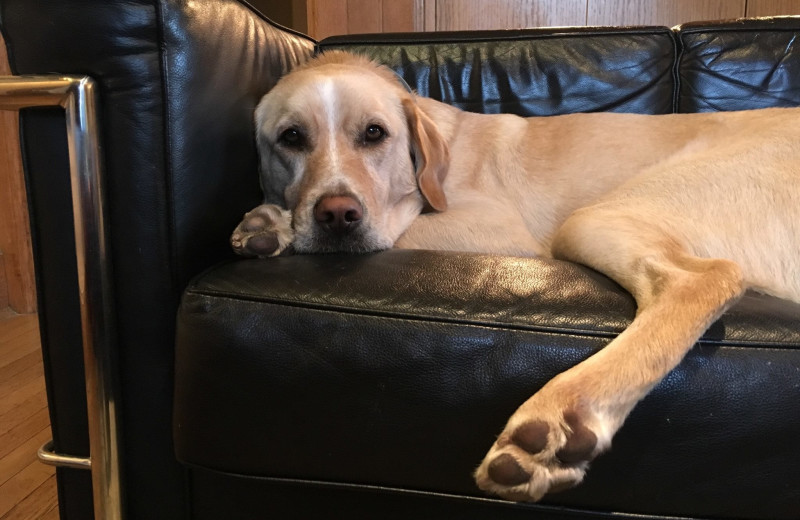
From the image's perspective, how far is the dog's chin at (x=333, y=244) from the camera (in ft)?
4.00

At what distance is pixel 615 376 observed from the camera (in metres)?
0.78

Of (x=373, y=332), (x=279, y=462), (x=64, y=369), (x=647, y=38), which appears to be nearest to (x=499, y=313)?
(x=373, y=332)

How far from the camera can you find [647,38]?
1.88 meters

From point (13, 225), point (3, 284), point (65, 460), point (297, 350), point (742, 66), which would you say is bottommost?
point (3, 284)

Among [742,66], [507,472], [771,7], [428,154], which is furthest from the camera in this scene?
[771,7]

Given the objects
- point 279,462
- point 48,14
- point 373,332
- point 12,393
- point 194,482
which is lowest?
point 12,393

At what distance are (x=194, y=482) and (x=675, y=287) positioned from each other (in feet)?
2.98

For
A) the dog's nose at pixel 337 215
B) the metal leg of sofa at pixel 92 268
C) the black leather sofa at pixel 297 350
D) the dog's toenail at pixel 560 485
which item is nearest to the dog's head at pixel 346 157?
the dog's nose at pixel 337 215

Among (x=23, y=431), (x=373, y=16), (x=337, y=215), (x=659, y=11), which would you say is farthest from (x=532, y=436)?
(x=659, y=11)

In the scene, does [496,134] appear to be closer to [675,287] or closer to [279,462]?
[675,287]

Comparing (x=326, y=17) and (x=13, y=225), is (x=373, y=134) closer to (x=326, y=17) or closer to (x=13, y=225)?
(x=326, y=17)

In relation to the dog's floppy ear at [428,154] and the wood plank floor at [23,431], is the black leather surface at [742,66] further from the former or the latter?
the wood plank floor at [23,431]

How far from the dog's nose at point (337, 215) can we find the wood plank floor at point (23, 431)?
3.07 feet

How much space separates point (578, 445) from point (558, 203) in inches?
34.9
